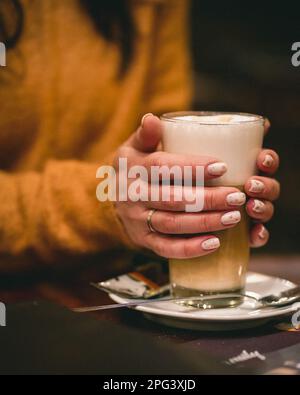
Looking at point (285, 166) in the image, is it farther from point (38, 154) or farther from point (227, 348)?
point (227, 348)

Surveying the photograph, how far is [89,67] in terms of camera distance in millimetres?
1248

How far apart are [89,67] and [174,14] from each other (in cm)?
25

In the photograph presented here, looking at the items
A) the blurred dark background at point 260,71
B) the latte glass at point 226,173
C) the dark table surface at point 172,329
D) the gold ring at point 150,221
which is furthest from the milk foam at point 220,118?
the blurred dark background at point 260,71

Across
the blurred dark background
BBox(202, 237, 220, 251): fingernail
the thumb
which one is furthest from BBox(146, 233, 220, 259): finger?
the blurred dark background

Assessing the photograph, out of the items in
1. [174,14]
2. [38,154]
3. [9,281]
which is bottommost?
[9,281]

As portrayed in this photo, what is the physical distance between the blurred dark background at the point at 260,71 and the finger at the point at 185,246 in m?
1.00

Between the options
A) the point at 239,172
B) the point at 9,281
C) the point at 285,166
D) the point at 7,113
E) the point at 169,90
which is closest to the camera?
the point at 239,172

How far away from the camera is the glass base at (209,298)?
0.67 meters

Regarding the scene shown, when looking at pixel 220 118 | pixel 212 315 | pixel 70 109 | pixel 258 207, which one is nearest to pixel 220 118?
pixel 220 118

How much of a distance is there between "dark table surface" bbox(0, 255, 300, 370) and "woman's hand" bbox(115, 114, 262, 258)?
0.08 metres

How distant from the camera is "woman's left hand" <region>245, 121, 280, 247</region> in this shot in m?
0.68

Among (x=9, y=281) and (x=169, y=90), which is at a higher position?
(x=169, y=90)

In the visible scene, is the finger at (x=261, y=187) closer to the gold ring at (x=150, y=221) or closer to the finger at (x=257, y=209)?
the finger at (x=257, y=209)

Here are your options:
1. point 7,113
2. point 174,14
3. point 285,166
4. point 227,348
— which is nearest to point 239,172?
point 227,348
